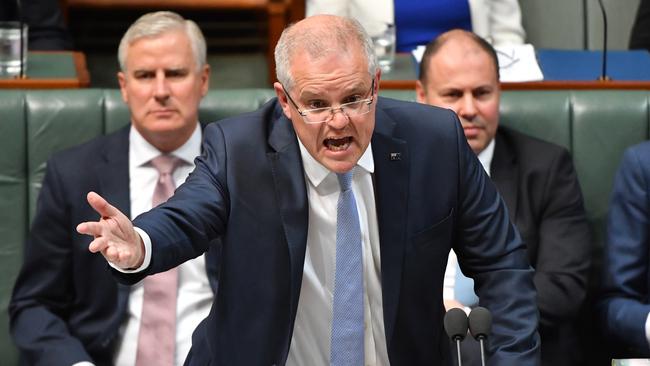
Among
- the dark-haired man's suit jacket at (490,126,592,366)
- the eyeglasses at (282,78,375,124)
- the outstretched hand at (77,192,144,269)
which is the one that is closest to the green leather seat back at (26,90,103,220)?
the dark-haired man's suit jacket at (490,126,592,366)

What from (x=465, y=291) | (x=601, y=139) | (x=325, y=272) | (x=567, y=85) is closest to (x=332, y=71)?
(x=325, y=272)

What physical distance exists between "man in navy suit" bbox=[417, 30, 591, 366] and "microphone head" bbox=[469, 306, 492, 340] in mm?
1015

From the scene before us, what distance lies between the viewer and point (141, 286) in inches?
107

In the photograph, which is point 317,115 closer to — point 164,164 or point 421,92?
point 164,164

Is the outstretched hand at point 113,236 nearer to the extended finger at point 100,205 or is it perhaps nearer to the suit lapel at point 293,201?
the extended finger at point 100,205

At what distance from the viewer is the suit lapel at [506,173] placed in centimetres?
283

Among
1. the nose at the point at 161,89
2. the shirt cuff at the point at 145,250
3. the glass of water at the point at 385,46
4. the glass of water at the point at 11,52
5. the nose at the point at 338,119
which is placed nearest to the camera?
the shirt cuff at the point at 145,250

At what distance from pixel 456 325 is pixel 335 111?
1.31 ft

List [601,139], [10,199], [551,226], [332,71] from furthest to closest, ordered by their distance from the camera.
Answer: [601,139] → [10,199] → [551,226] → [332,71]

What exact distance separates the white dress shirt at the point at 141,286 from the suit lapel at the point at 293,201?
0.79 m

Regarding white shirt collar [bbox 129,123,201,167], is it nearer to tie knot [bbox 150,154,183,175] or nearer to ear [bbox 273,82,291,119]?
tie knot [bbox 150,154,183,175]

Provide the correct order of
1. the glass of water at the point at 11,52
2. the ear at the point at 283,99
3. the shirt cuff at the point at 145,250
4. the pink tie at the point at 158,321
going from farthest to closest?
the glass of water at the point at 11,52 → the pink tie at the point at 158,321 → the ear at the point at 283,99 → the shirt cuff at the point at 145,250

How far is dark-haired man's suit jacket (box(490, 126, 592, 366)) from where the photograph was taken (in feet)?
9.04

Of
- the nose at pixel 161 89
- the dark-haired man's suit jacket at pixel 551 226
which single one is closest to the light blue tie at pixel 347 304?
the dark-haired man's suit jacket at pixel 551 226
